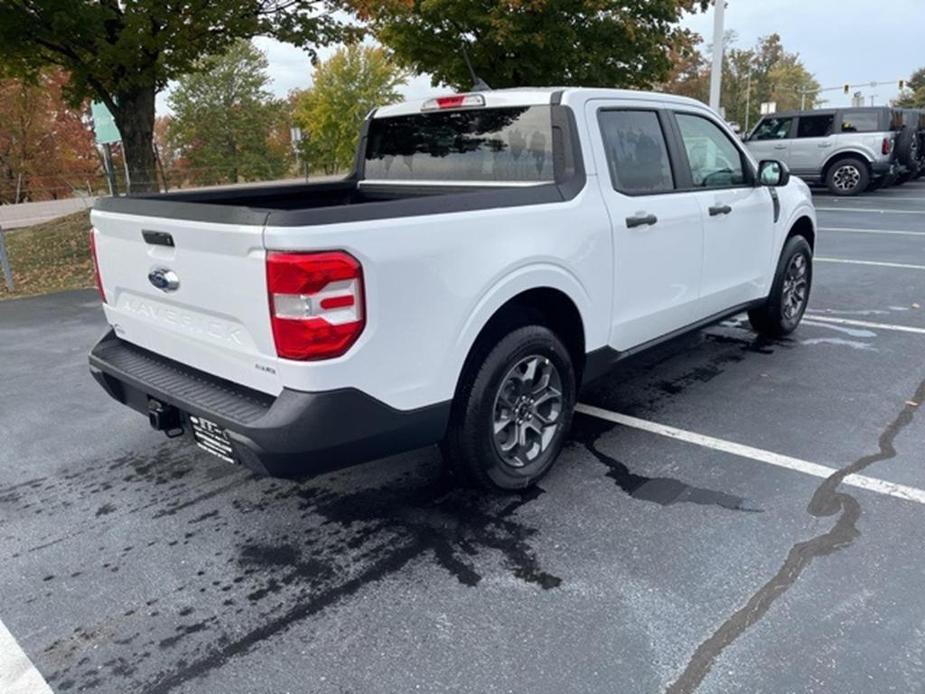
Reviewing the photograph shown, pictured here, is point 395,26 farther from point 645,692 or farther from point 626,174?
point 645,692

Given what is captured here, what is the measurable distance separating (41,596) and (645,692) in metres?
2.26

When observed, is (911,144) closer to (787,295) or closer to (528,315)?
(787,295)

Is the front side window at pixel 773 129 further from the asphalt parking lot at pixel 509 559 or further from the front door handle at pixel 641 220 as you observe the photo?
the front door handle at pixel 641 220

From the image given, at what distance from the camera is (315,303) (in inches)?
94.7

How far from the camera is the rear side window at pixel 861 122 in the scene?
→ 16203 mm

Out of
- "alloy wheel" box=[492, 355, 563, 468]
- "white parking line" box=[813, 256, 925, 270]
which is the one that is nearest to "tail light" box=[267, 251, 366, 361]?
"alloy wheel" box=[492, 355, 563, 468]

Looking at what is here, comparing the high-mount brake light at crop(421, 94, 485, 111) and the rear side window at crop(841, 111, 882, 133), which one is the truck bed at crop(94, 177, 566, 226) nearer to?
the high-mount brake light at crop(421, 94, 485, 111)

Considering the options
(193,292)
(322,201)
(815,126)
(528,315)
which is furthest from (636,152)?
(815,126)

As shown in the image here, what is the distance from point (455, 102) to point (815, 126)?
632 inches

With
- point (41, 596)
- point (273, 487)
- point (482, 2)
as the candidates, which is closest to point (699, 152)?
point (273, 487)

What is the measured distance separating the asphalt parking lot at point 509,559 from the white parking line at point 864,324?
1.66 meters

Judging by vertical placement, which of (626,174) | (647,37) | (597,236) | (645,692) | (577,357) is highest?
(647,37)

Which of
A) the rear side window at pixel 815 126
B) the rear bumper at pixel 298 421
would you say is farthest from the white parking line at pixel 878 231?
the rear bumper at pixel 298 421

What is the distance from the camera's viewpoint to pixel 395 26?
15.1 m
